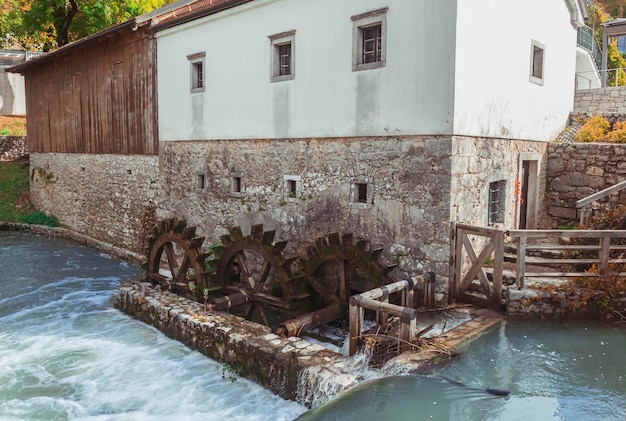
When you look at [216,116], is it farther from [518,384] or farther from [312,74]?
[518,384]

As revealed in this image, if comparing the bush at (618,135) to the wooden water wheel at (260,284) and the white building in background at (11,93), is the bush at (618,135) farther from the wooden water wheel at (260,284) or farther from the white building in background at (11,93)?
the white building in background at (11,93)

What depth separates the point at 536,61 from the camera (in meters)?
9.10

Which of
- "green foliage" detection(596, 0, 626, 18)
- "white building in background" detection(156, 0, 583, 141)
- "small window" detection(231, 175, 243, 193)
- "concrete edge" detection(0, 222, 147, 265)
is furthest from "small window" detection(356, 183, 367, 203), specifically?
"green foliage" detection(596, 0, 626, 18)

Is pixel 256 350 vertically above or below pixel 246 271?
below

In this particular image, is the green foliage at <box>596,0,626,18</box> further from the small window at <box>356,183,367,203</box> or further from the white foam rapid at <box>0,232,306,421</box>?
the white foam rapid at <box>0,232,306,421</box>

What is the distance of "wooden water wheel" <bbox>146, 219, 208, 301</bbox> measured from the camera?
858 cm

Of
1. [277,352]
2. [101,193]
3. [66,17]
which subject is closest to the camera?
[277,352]

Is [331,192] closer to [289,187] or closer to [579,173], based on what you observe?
[289,187]

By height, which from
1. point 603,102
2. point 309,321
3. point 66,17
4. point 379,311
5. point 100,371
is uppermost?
point 66,17

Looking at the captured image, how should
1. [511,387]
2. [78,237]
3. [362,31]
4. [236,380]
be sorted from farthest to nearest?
1. [78,237]
2. [362,31]
3. [236,380]
4. [511,387]

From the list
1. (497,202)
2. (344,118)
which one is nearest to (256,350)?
(344,118)

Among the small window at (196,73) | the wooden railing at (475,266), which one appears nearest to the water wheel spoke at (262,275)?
the wooden railing at (475,266)

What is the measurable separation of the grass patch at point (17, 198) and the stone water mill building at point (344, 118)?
5.45 metres

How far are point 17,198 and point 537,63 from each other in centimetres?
1690
